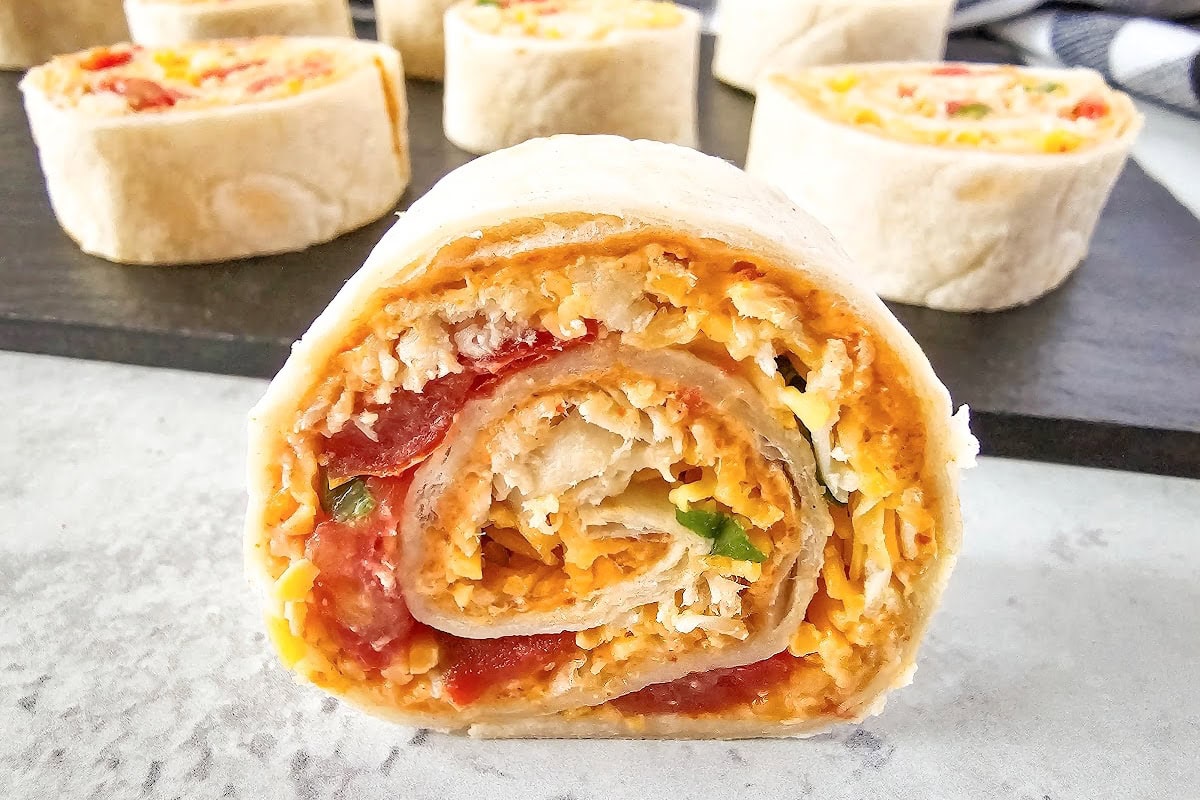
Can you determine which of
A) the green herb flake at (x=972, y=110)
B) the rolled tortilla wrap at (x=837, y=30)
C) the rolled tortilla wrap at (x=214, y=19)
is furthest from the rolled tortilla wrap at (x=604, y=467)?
the rolled tortilla wrap at (x=214, y=19)

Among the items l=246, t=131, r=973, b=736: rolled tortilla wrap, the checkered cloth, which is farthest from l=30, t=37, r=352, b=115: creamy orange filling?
the checkered cloth

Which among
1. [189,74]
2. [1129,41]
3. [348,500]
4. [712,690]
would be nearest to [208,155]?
[189,74]

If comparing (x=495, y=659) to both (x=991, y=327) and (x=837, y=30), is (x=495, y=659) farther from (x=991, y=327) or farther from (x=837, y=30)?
(x=837, y=30)

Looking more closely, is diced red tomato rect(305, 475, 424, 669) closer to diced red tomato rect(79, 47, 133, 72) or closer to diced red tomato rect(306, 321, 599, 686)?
diced red tomato rect(306, 321, 599, 686)

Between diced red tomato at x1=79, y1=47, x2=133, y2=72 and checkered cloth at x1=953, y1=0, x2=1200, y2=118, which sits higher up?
diced red tomato at x1=79, y1=47, x2=133, y2=72

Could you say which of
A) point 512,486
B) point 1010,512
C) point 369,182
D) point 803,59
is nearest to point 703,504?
point 512,486

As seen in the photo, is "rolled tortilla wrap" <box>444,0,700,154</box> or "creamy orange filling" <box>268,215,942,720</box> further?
"rolled tortilla wrap" <box>444,0,700,154</box>

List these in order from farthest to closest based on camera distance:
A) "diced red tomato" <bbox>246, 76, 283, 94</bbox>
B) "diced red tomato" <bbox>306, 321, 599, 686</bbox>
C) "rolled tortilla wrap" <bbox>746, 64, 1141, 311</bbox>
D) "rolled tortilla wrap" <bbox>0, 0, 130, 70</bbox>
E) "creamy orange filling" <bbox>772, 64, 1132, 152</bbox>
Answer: "rolled tortilla wrap" <bbox>0, 0, 130, 70</bbox>
"diced red tomato" <bbox>246, 76, 283, 94</bbox>
"creamy orange filling" <bbox>772, 64, 1132, 152</bbox>
"rolled tortilla wrap" <bbox>746, 64, 1141, 311</bbox>
"diced red tomato" <bbox>306, 321, 599, 686</bbox>

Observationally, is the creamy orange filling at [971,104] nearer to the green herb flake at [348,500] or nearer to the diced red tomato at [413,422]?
the diced red tomato at [413,422]

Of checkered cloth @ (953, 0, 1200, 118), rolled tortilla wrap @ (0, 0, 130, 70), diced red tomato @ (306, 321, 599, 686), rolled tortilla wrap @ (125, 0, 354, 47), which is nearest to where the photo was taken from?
diced red tomato @ (306, 321, 599, 686)

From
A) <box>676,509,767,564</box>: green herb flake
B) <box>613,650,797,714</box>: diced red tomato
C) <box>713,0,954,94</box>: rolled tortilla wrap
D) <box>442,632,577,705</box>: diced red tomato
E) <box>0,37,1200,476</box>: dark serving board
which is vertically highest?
<box>676,509,767,564</box>: green herb flake
